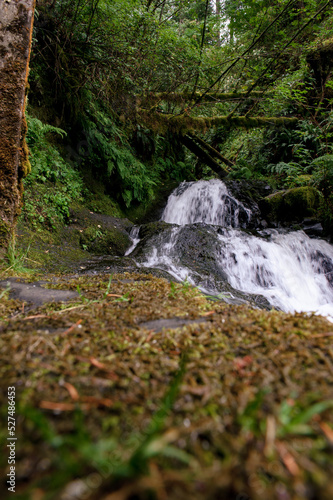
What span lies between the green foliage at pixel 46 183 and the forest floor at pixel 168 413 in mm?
4691

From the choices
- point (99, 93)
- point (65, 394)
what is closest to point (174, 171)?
point (99, 93)

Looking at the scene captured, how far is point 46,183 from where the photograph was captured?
5848 millimetres

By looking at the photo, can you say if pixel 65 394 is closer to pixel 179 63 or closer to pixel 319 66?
pixel 179 63

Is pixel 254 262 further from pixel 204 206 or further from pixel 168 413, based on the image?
pixel 168 413

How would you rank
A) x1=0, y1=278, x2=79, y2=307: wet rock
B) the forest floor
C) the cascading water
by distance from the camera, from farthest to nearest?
the cascading water < x1=0, y1=278, x2=79, y2=307: wet rock < the forest floor

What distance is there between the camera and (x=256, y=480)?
50 centimetres

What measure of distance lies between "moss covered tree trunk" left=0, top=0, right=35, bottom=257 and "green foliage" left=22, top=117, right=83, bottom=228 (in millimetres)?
2181

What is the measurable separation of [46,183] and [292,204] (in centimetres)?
748

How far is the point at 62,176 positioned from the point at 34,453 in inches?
268

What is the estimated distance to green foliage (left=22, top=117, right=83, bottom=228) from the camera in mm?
5277

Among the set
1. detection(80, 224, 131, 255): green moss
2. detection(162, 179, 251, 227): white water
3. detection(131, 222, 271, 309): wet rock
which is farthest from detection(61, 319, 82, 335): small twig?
detection(162, 179, 251, 227): white water

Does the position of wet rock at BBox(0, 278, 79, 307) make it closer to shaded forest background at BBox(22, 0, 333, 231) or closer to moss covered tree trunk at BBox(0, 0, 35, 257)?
moss covered tree trunk at BBox(0, 0, 35, 257)

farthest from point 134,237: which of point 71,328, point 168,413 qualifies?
point 168,413

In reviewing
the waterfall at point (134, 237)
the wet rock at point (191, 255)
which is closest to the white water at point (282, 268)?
the wet rock at point (191, 255)
